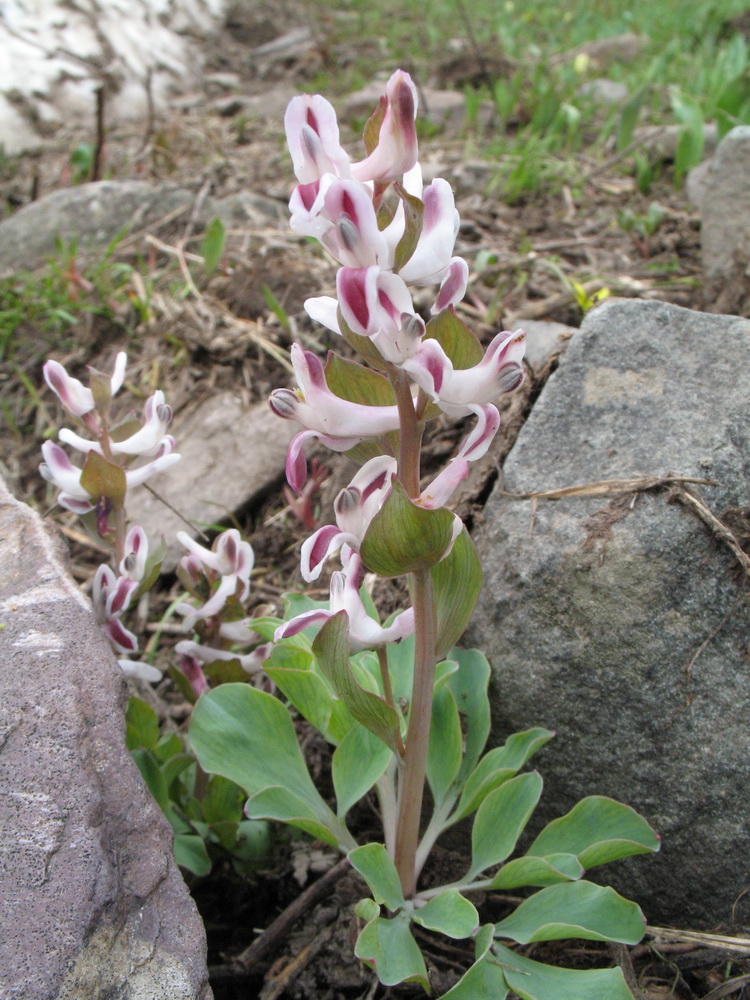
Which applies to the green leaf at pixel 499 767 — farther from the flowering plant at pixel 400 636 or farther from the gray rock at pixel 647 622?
the gray rock at pixel 647 622

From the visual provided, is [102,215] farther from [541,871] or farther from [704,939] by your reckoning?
[704,939]

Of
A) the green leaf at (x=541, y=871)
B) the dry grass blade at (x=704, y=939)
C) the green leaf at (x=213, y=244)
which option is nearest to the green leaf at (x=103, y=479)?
the green leaf at (x=541, y=871)

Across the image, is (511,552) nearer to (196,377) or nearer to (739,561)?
(739,561)

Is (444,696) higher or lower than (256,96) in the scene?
lower

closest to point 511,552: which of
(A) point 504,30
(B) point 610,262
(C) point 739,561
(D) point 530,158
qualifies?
(C) point 739,561

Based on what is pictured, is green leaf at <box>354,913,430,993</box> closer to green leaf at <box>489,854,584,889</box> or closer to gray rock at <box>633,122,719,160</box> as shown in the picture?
green leaf at <box>489,854,584,889</box>
